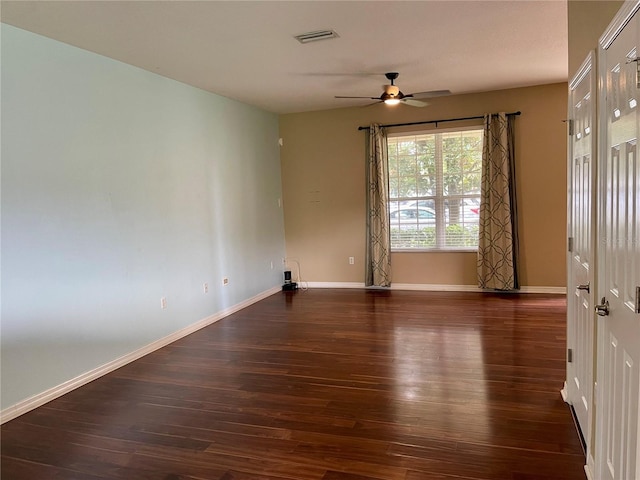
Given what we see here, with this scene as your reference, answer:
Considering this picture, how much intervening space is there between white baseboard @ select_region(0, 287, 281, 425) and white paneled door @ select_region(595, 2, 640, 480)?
3399 millimetres

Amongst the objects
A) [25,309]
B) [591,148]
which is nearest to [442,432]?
[591,148]

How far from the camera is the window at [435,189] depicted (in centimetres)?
609

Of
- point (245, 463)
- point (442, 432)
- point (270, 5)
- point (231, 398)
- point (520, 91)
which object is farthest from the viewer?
point (520, 91)

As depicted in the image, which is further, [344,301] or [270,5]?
[344,301]

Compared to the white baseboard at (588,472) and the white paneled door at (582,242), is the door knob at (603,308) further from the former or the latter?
→ the white baseboard at (588,472)

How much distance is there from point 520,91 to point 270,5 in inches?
162

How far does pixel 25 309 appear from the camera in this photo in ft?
9.98

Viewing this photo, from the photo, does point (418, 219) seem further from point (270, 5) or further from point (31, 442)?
point (31, 442)

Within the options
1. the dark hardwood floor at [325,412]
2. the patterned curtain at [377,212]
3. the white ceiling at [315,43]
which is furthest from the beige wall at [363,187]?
the dark hardwood floor at [325,412]

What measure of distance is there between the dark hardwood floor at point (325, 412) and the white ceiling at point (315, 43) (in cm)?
266

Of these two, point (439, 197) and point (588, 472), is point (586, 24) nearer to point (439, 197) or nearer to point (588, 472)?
point (588, 472)

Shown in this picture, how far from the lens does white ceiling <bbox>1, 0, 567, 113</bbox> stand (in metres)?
2.96

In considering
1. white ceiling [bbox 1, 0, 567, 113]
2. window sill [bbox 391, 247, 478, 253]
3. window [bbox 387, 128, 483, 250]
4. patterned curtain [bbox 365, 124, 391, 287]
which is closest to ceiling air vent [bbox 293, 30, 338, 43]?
white ceiling [bbox 1, 0, 567, 113]

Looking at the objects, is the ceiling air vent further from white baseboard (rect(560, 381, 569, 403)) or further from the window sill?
the window sill
